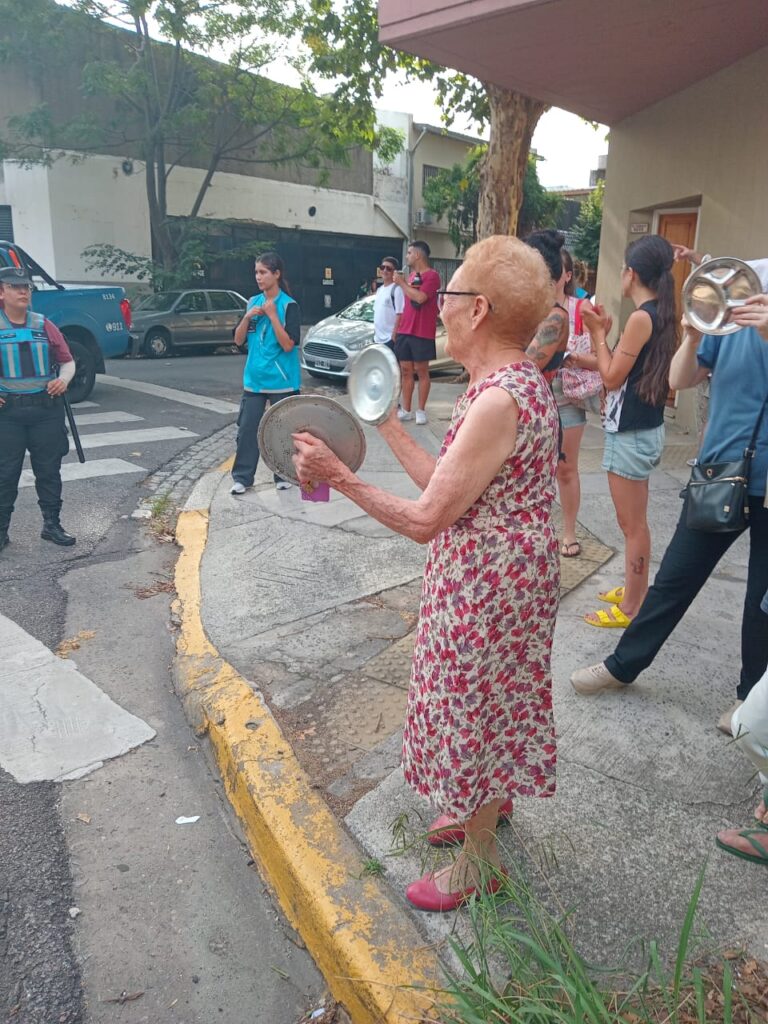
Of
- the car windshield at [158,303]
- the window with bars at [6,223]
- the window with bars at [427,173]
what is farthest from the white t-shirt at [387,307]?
the window with bars at [427,173]

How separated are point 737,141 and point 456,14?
311 cm

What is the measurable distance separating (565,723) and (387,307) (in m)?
7.02

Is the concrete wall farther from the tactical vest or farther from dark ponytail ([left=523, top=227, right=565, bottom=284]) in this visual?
dark ponytail ([left=523, top=227, right=565, bottom=284])

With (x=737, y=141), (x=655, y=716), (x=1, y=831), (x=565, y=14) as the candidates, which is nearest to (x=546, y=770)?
(x=655, y=716)

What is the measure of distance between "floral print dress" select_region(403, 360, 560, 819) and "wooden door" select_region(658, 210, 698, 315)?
7.91 metres

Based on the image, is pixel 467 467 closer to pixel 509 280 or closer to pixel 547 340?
pixel 509 280

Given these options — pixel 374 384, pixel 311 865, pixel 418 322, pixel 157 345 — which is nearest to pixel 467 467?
pixel 374 384

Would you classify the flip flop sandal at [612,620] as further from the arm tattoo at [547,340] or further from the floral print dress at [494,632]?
the floral print dress at [494,632]

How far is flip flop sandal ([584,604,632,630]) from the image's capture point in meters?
4.20

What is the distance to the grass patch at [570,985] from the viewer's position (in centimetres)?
181

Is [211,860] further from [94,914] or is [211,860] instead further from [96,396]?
[96,396]

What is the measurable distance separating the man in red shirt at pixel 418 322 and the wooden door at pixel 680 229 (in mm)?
2674

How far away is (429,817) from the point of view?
2842 mm

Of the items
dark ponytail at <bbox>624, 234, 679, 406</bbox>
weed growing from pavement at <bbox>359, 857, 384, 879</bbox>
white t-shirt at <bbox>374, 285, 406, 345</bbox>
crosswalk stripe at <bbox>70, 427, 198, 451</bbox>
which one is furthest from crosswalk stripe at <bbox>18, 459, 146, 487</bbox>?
weed growing from pavement at <bbox>359, 857, 384, 879</bbox>
